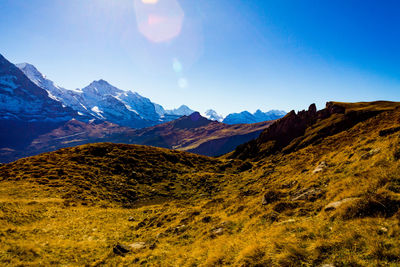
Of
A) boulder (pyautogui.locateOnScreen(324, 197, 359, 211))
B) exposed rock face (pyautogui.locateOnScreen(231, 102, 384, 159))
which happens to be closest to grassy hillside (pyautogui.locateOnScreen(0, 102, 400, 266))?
boulder (pyautogui.locateOnScreen(324, 197, 359, 211))

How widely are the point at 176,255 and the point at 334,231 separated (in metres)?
9.73

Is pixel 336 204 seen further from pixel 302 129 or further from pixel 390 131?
pixel 302 129

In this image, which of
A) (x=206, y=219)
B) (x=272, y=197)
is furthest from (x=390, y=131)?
(x=206, y=219)

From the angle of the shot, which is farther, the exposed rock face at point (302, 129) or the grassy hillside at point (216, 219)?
the exposed rock face at point (302, 129)

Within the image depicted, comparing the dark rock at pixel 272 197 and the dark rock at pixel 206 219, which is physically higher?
the dark rock at pixel 272 197

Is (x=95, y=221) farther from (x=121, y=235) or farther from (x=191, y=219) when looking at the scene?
(x=191, y=219)

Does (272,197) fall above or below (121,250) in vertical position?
above

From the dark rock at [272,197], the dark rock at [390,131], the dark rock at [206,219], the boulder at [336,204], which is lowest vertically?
the dark rock at [206,219]

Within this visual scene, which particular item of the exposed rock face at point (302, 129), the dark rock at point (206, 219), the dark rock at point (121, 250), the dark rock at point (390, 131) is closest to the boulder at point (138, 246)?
the dark rock at point (121, 250)

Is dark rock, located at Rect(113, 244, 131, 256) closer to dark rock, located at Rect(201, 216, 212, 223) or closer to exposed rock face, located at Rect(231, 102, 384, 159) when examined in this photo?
dark rock, located at Rect(201, 216, 212, 223)

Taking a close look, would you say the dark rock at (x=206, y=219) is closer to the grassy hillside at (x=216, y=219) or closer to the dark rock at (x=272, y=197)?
the grassy hillside at (x=216, y=219)

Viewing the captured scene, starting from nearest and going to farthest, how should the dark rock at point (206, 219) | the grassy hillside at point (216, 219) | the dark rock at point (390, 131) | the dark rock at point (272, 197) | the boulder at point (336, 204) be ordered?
the grassy hillside at point (216, 219)
the boulder at point (336, 204)
the dark rock at point (272, 197)
the dark rock at point (206, 219)
the dark rock at point (390, 131)

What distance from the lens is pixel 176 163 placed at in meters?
59.9

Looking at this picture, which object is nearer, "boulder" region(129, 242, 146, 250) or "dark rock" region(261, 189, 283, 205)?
"dark rock" region(261, 189, 283, 205)
